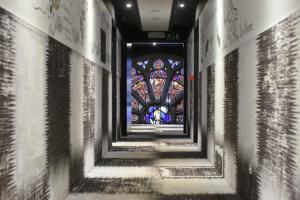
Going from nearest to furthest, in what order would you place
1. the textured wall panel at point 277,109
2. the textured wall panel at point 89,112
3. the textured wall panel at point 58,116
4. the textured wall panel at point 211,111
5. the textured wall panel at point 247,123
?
the textured wall panel at point 277,109
the textured wall panel at point 58,116
the textured wall panel at point 247,123
the textured wall panel at point 89,112
the textured wall panel at point 211,111

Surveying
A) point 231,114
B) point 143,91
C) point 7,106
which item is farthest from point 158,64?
point 7,106

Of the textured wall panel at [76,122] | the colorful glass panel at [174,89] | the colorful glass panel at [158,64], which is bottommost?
the textured wall panel at [76,122]

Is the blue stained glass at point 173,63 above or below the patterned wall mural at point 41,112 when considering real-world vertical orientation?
above

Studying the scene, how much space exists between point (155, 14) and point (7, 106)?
8780mm

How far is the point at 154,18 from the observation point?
12.1m

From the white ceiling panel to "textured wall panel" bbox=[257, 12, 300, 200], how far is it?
624 cm

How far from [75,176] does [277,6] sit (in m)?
3.31

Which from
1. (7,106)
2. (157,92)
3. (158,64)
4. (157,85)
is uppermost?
(158,64)

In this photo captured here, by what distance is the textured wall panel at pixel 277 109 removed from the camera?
3.25 metres

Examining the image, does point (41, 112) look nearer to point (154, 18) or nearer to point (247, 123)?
point (247, 123)

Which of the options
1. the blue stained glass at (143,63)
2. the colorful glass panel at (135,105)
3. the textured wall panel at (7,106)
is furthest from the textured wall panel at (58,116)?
the colorful glass panel at (135,105)

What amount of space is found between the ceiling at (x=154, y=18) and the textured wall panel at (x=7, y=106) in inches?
279

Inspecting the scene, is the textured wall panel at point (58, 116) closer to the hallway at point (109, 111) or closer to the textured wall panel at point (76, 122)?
the hallway at point (109, 111)

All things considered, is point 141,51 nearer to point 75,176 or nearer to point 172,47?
point 172,47
